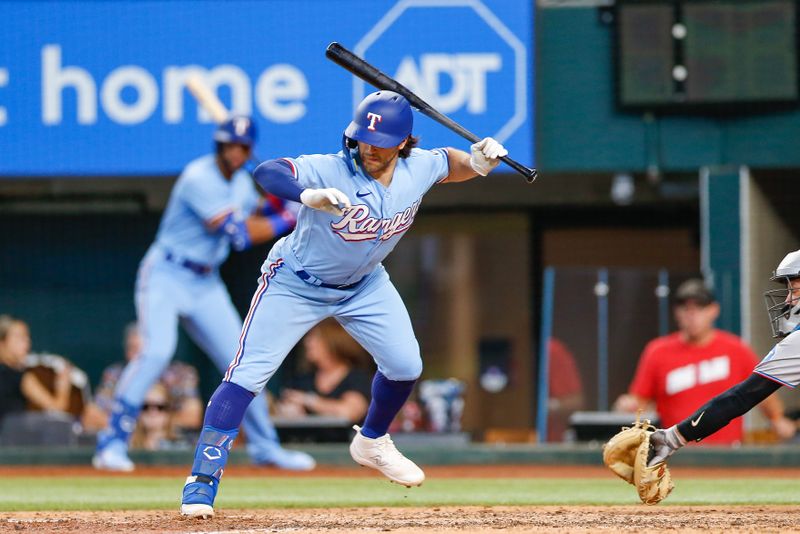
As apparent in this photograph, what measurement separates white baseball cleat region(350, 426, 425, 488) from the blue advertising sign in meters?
5.20

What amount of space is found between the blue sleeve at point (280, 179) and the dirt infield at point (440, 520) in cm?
126

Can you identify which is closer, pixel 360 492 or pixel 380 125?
pixel 380 125

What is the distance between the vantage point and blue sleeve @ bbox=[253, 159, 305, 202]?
545cm

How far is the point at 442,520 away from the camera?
18.8ft

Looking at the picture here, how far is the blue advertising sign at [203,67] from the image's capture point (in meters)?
11.3

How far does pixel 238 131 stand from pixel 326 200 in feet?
11.3

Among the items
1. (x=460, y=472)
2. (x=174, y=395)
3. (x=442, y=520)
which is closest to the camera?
(x=442, y=520)

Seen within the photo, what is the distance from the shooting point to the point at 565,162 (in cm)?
1150

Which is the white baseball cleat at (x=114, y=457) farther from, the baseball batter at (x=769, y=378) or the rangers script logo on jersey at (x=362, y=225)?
the baseball batter at (x=769, y=378)

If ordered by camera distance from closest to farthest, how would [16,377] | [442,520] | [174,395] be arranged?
[442,520], [16,377], [174,395]

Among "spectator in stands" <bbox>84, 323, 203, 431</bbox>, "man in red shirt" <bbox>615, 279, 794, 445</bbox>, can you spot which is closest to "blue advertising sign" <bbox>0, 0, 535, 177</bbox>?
"spectator in stands" <bbox>84, 323, 203, 431</bbox>

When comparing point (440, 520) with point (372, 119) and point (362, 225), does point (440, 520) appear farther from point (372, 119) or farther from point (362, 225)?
point (372, 119)

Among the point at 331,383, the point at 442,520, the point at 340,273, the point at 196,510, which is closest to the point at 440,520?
the point at 442,520

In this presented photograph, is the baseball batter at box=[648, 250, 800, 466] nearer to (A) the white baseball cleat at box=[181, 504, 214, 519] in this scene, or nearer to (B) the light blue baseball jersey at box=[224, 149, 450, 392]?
(B) the light blue baseball jersey at box=[224, 149, 450, 392]
